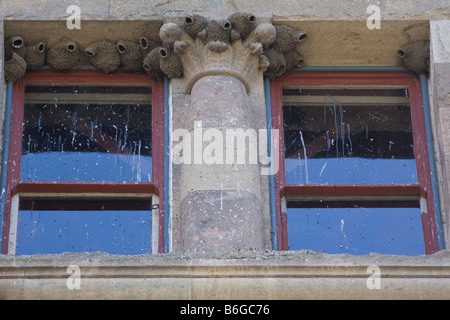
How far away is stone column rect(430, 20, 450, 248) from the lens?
10.8 metres

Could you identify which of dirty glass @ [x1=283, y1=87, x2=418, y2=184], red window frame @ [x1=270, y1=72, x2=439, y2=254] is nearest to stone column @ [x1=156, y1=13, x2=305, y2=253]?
red window frame @ [x1=270, y1=72, x2=439, y2=254]

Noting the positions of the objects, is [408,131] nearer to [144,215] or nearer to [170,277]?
[144,215]

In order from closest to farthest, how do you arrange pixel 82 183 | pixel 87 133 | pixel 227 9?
pixel 82 183 < pixel 87 133 < pixel 227 9

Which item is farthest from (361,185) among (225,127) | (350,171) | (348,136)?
(225,127)

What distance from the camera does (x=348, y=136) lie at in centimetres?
1149

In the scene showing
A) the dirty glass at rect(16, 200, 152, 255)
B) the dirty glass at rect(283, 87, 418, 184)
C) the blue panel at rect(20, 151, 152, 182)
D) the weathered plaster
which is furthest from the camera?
the weathered plaster

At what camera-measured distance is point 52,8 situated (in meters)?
11.6

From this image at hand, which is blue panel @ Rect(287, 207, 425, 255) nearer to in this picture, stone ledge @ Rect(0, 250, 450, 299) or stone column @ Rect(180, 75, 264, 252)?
stone column @ Rect(180, 75, 264, 252)

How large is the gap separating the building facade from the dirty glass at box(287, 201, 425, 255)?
0.03 feet

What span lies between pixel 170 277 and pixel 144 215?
5.39 ft

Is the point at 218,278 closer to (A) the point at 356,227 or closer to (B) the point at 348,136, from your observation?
(A) the point at 356,227

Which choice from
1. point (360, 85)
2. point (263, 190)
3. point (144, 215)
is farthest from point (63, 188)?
point (360, 85)

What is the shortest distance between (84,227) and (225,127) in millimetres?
1122

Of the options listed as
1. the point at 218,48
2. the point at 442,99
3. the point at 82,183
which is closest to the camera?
the point at 82,183
